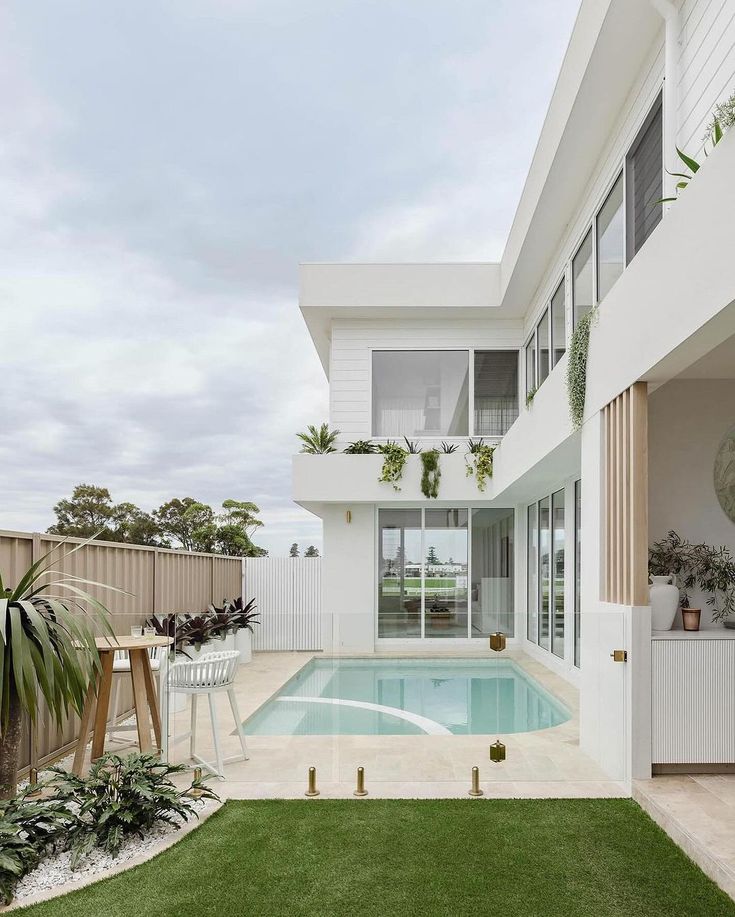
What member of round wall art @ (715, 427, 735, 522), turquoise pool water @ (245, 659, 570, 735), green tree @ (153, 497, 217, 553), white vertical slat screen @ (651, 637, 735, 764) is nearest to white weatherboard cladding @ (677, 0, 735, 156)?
round wall art @ (715, 427, 735, 522)

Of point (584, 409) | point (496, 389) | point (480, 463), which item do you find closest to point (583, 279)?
point (584, 409)

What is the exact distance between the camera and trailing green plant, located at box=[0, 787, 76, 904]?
346 centimetres

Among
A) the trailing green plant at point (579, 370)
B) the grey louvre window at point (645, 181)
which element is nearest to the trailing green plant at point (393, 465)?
the trailing green plant at point (579, 370)

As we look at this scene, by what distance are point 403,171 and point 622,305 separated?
11.0 metres

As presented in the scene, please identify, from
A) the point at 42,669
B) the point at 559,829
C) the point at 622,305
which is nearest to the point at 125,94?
the point at 622,305

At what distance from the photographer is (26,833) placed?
3830mm

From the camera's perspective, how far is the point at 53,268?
82.8ft

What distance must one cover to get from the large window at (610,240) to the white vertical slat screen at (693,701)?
11.0 feet

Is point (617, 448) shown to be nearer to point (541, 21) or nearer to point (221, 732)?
point (221, 732)

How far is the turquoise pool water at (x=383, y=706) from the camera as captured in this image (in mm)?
5363

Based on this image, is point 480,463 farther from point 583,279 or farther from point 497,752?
point 497,752

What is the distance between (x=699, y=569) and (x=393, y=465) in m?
6.49

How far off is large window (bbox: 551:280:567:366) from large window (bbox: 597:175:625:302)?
1.72 m

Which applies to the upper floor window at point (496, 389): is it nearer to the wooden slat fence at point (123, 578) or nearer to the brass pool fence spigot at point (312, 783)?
the wooden slat fence at point (123, 578)
